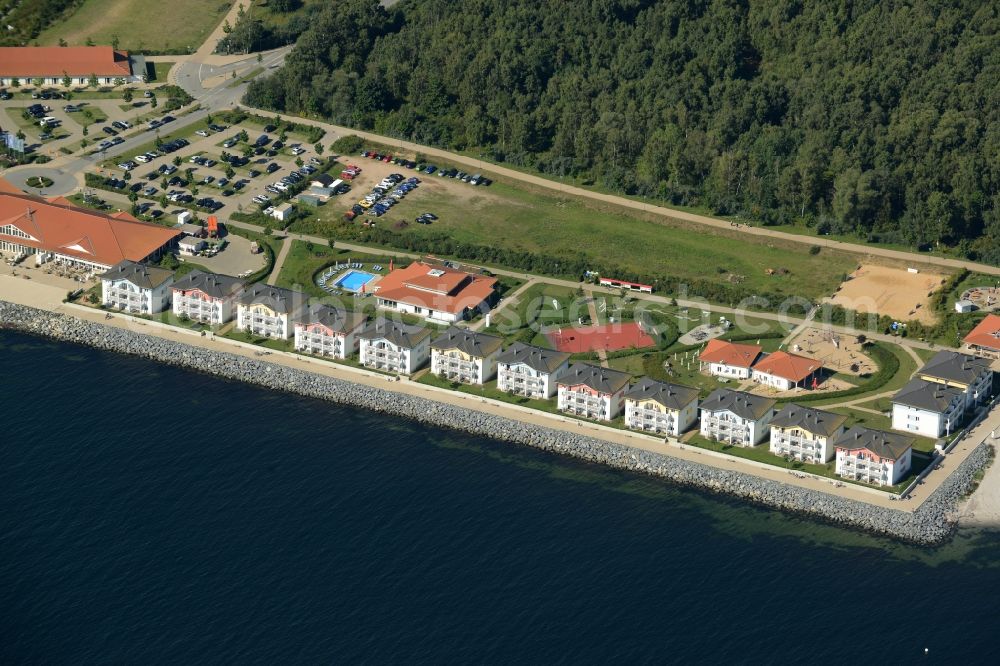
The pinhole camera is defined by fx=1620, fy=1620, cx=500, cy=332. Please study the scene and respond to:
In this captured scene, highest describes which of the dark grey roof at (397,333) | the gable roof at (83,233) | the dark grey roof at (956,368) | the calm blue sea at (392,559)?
the gable roof at (83,233)

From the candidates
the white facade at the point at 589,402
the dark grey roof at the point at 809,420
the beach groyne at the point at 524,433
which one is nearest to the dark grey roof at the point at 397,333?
the beach groyne at the point at 524,433

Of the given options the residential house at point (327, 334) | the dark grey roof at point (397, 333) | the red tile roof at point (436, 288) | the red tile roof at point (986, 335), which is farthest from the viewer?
the red tile roof at point (436, 288)

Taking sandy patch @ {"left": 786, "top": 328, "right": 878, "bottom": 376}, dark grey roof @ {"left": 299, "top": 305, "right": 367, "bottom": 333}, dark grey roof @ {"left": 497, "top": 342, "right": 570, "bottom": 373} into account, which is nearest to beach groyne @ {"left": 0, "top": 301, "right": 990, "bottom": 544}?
dark grey roof @ {"left": 299, "top": 305, "right": 367, "bottom": 333}

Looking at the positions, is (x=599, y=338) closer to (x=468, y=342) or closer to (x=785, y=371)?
(x=468, y=342)

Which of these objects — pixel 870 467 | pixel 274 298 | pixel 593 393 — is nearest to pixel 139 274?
pixel 274 298

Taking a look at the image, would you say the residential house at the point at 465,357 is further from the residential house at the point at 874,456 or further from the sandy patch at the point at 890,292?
the sandy patch at the point at 890,292

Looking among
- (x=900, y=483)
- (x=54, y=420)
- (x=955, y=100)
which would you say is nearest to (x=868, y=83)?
(x=955, y=100)
